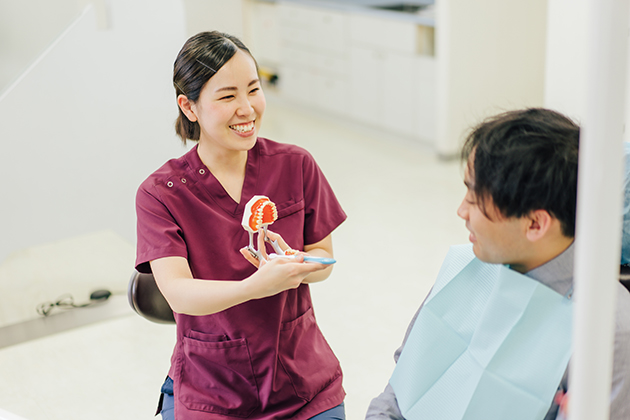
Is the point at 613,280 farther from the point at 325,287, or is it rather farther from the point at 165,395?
the point at 325,287

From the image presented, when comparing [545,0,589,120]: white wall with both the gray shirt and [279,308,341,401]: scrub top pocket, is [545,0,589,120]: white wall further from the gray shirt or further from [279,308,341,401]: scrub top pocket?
the gray shirt

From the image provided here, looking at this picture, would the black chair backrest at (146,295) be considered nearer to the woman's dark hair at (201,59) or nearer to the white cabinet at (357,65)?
the woman's dark hair at (201,59)

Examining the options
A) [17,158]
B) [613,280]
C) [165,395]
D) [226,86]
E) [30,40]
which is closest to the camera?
[613,280]

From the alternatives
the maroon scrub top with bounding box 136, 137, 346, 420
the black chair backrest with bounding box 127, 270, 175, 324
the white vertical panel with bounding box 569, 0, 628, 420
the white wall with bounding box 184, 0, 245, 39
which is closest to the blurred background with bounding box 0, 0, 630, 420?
the black chair backrest with bounding box 127, 270, 175, 324

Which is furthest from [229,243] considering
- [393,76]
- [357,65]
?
[357,65]

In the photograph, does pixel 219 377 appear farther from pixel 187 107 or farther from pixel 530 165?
pixel 530 165

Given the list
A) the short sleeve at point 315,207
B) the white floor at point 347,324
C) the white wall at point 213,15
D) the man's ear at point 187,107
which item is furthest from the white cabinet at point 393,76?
the man's ear at point 187,107

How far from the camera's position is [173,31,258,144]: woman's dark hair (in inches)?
48.3

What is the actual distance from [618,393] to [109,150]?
2.13 metres

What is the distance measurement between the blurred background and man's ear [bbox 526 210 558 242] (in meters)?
0.90

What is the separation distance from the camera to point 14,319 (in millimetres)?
2729

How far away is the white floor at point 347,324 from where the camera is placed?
2242mm

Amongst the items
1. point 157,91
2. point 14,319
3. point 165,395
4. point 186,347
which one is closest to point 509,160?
point 186,347

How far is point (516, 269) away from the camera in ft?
3.30
